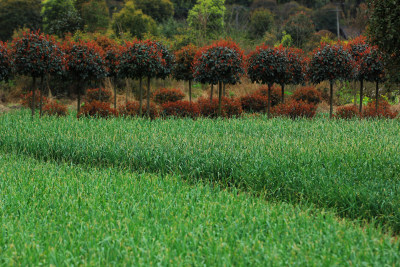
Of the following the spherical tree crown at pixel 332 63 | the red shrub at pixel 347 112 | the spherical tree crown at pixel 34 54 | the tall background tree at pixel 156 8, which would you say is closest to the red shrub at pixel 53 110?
the spherical tree crown at pixel 34 54

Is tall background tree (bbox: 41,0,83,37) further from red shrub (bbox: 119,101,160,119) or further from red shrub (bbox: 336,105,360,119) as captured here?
red shrub (bbox: 336,105,360,119)

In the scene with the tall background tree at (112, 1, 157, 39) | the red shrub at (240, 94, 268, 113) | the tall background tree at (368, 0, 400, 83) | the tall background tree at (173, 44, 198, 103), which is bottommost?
the red shrub at (240, 94, 268, 113)

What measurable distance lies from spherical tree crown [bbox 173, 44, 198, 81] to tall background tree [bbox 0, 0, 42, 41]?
60.2 ft

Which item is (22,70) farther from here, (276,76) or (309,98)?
(309,98)

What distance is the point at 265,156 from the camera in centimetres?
604

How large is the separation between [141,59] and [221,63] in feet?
8.42

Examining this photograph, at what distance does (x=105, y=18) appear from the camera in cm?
2859

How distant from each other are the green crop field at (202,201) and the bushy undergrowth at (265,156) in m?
0.03

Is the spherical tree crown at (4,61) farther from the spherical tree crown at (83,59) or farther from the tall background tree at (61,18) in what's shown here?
the tall background tree at (61,18)

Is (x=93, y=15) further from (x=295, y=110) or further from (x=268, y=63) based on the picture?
(x=295, y=110)

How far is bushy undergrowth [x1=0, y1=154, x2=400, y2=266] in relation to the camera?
313 cm

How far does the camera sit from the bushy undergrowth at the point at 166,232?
3.13 m

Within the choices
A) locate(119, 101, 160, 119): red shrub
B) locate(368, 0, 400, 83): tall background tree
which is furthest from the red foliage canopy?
locate(368, 0, 400, 83): tall background tree

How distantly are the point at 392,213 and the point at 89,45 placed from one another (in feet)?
37.9
